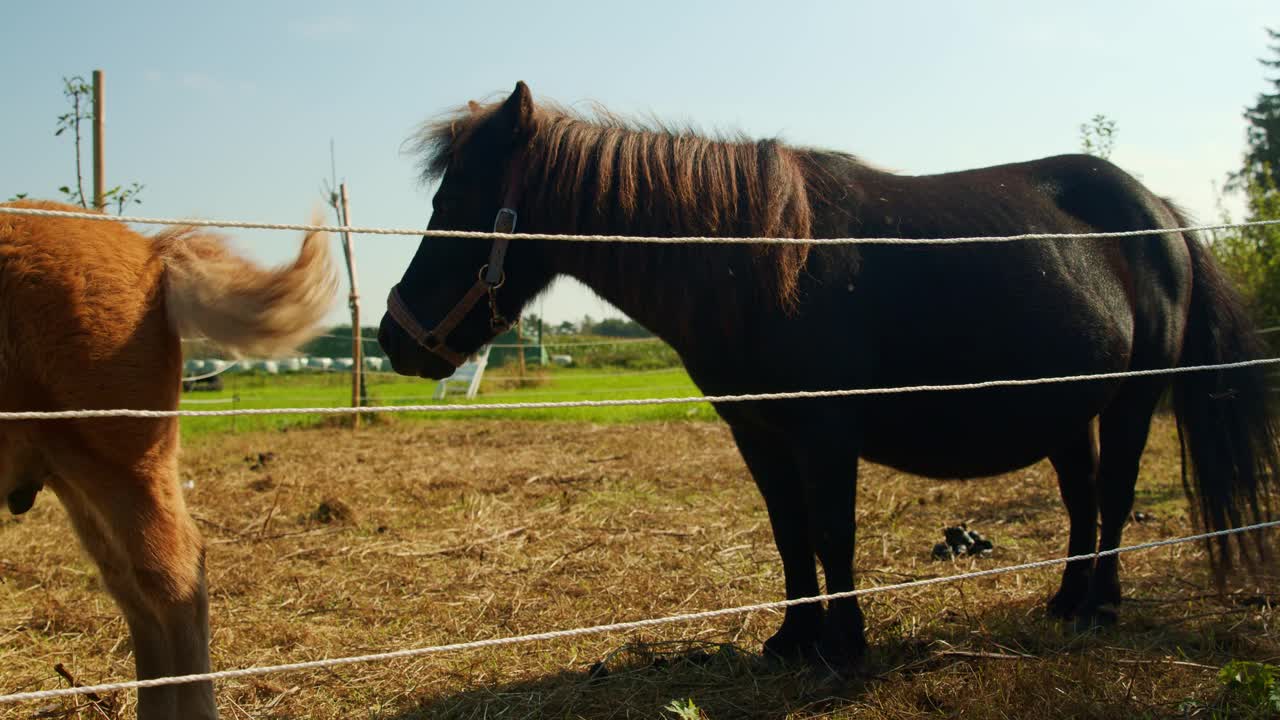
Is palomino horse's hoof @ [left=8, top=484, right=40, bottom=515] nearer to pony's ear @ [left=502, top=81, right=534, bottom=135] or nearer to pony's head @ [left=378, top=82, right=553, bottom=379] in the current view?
pony's head @ [left=378, top=82, right=553, bottom=379]

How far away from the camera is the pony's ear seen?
2.95 metres

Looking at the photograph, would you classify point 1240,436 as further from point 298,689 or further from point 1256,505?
point 298,689

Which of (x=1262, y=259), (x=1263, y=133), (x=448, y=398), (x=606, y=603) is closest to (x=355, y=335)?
(x=448, y=398)

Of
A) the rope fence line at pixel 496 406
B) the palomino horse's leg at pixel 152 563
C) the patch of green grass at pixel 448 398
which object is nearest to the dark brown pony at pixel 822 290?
the rope fence line at pixel 496 406

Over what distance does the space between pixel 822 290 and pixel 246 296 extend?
195 centimetres

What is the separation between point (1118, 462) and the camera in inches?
146

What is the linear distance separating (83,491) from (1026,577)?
4.17 metres

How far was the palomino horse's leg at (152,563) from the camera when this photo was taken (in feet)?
8.14

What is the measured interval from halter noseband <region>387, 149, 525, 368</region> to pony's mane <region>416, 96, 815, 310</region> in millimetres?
59

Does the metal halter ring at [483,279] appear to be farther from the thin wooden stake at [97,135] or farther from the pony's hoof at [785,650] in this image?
the thin wooden stake at [97,135]

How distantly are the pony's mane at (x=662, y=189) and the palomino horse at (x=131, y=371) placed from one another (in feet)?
2.62

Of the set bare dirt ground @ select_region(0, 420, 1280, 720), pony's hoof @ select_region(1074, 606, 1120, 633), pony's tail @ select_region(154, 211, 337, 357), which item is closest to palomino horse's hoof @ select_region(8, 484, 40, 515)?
pony's tail @ select_region(154, 211, 337, 357)

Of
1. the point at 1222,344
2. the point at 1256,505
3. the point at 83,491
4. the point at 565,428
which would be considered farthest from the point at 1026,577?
the point at 565,428

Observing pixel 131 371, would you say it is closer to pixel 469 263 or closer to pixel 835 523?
pixel 469 263
